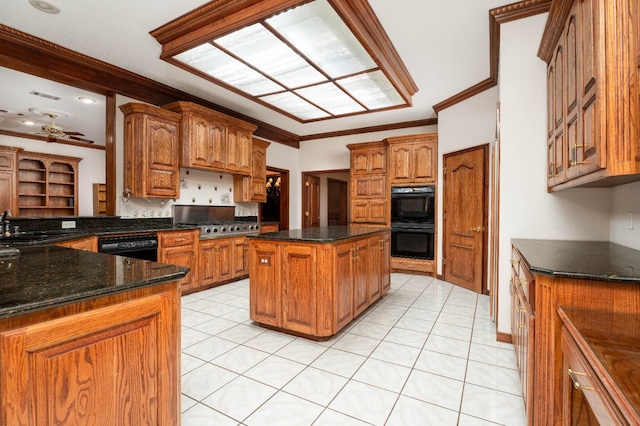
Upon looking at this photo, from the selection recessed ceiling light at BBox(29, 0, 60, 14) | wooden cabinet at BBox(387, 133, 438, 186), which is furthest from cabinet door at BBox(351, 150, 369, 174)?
recessed ceiling light at BBox(29, 0, 60, 14)

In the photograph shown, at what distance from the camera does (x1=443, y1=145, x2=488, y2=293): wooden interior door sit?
13.8 feet

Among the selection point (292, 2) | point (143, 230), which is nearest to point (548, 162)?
point (292, 2)

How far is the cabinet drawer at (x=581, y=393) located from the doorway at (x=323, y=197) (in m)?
5.54

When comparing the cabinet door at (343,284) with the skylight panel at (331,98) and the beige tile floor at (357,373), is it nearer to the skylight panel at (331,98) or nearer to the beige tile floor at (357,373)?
the beige tile floor at (357,373)

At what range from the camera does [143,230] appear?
3.62 metres

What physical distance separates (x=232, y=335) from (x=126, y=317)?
1.88m

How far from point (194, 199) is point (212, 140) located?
3.26ft

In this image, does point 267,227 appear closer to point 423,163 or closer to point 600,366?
point 423,163

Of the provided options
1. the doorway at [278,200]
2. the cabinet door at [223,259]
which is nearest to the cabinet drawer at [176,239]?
the cabinet door at [223,259]

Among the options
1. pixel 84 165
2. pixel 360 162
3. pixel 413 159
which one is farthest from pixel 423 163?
pixel 84 165

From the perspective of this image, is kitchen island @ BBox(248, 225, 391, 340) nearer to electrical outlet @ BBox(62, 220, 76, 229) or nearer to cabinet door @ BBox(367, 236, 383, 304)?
cabinet door @ BBox(367, 236, 383, 304)

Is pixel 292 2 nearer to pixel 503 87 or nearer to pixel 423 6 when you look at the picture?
pixel 423 6

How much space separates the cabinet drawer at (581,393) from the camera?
742 mm

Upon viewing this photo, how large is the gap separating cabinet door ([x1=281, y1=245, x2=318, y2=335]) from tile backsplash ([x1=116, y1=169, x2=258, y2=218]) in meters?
2.47
